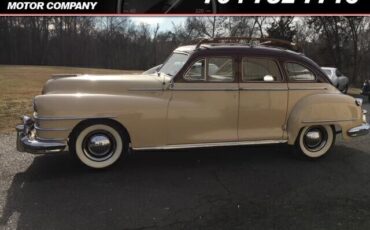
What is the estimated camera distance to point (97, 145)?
6.12 metres

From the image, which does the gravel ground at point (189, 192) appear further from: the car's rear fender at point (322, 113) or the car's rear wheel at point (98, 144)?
the car's rear fender at point (322, 113)

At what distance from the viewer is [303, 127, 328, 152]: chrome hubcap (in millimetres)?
7164

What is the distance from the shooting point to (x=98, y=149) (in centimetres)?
615

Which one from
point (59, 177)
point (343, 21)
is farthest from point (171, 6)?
point (343, 21)

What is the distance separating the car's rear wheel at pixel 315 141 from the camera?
23.3 ft

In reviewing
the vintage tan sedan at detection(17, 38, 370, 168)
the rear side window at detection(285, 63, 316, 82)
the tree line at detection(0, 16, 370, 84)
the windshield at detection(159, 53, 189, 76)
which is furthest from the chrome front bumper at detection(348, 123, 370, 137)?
the tree line at detection(0, 16, 370, 84)

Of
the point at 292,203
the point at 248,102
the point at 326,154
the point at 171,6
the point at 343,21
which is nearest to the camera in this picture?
the point at 292,203

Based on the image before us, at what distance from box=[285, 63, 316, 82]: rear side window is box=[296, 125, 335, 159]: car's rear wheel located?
0.81 metres

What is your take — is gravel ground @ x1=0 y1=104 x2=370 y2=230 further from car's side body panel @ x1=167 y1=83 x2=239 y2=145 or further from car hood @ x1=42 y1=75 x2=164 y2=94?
car hood @ x1=42 y1=75 x2=164 y2=94

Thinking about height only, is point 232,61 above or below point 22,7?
below

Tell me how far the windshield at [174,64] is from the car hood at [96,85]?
37 cm

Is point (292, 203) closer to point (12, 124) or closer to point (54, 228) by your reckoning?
point (54, 228)

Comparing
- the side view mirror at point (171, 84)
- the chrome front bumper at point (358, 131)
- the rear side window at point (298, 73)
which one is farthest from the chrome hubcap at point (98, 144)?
the chrome front bumper at point (358, 131)

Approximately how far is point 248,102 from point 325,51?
3818 centimetres
